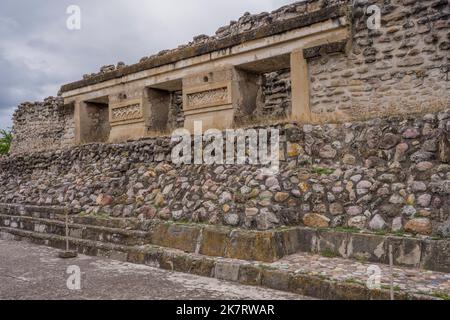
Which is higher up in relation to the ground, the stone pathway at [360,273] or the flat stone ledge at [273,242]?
the flat stone ledge at [273,242]

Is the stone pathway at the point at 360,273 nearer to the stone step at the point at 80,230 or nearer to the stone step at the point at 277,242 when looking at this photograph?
the stone step at the point at 277,242

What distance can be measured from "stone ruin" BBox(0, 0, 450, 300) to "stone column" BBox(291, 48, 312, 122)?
22mm

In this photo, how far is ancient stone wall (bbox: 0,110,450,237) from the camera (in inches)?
192

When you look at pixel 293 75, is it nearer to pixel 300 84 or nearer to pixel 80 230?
pixel 300 84

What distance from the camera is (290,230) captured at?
A: 16.6 ft

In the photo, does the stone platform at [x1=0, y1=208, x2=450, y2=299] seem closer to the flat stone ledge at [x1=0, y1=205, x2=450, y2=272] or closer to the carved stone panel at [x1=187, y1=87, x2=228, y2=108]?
the flat stone ledge at [x1=0, y1=205, x2=450, y2=272]

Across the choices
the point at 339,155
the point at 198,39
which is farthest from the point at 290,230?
the point at 198,39

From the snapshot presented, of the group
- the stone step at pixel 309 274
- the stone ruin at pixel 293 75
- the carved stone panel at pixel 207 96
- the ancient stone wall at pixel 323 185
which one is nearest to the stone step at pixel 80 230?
the stone step at pixel 309 274

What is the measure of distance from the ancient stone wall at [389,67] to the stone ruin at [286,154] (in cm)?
2

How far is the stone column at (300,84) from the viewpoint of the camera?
24.8ft

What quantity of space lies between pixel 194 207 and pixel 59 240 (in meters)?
2.62

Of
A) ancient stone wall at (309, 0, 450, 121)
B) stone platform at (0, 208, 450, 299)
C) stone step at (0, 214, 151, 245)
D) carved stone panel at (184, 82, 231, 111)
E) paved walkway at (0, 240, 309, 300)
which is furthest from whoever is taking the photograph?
carved stone panel at (184, 82, 231, 111)

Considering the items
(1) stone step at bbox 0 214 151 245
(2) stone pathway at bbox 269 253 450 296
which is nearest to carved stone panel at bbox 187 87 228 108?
(1) stone step at bbox 0 214 151 245
